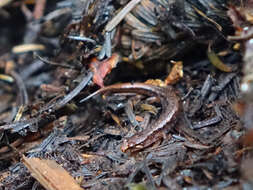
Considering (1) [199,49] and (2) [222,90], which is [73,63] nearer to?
(1) [199,49]

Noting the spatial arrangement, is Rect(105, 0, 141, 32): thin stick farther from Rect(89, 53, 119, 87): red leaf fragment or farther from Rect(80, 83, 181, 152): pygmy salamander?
Rect(80, 83, 181, 152): pygmy salamander

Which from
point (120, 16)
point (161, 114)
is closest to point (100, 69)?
point (120, 16)

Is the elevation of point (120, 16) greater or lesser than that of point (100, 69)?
greater

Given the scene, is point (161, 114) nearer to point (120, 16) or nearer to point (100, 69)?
point (100, 69)

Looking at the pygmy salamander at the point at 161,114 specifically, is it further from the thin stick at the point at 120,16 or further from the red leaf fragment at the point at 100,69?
the thin stick at the point at 120,16

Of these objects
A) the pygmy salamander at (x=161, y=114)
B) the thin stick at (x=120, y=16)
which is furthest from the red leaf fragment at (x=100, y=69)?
the thin stick at (x=120, y=16)

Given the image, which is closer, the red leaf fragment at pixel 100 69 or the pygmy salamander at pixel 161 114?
the pygmy salamander at pixel 161 114

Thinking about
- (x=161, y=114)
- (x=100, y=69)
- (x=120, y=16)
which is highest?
(x=120, y=16)

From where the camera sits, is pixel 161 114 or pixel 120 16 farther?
pixel 120 16

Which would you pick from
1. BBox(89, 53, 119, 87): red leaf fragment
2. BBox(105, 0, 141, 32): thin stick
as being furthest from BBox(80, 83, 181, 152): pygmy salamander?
BBox(105, 0, 141, 32): thin stick
